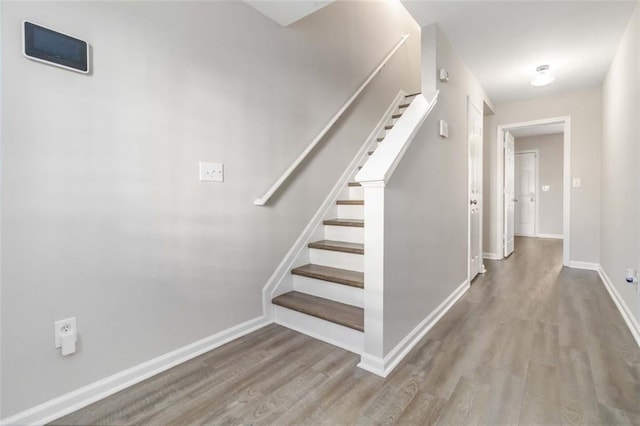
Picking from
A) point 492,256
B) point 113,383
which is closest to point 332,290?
point 113,383

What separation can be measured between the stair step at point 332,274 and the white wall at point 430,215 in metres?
0.31

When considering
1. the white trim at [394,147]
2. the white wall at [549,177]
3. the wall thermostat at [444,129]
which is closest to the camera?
the white trim at [394,147]

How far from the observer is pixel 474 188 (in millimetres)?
3408

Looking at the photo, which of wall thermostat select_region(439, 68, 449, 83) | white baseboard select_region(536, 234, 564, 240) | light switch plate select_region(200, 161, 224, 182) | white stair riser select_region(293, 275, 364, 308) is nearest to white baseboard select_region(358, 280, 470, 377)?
white stair riser select_region(293, 275, 364, 308)

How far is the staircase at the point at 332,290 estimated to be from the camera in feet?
6.23

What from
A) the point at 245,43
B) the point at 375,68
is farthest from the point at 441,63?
the point at 245,43

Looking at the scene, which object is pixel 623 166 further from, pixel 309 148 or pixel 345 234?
pixel 309 148

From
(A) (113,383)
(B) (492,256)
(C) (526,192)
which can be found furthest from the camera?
(C) (526,192)

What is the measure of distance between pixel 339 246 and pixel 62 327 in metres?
1.63

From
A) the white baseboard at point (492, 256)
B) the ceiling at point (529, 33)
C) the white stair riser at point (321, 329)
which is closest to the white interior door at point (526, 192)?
the white baseboard at point (492, 256)

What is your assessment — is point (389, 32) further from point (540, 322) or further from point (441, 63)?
point (540, 322)

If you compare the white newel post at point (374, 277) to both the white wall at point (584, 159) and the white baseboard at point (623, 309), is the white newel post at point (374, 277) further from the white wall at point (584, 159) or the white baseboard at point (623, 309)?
the white wall at point (584, 159)

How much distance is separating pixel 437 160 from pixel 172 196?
6.01ft

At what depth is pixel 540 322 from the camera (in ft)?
7.41
